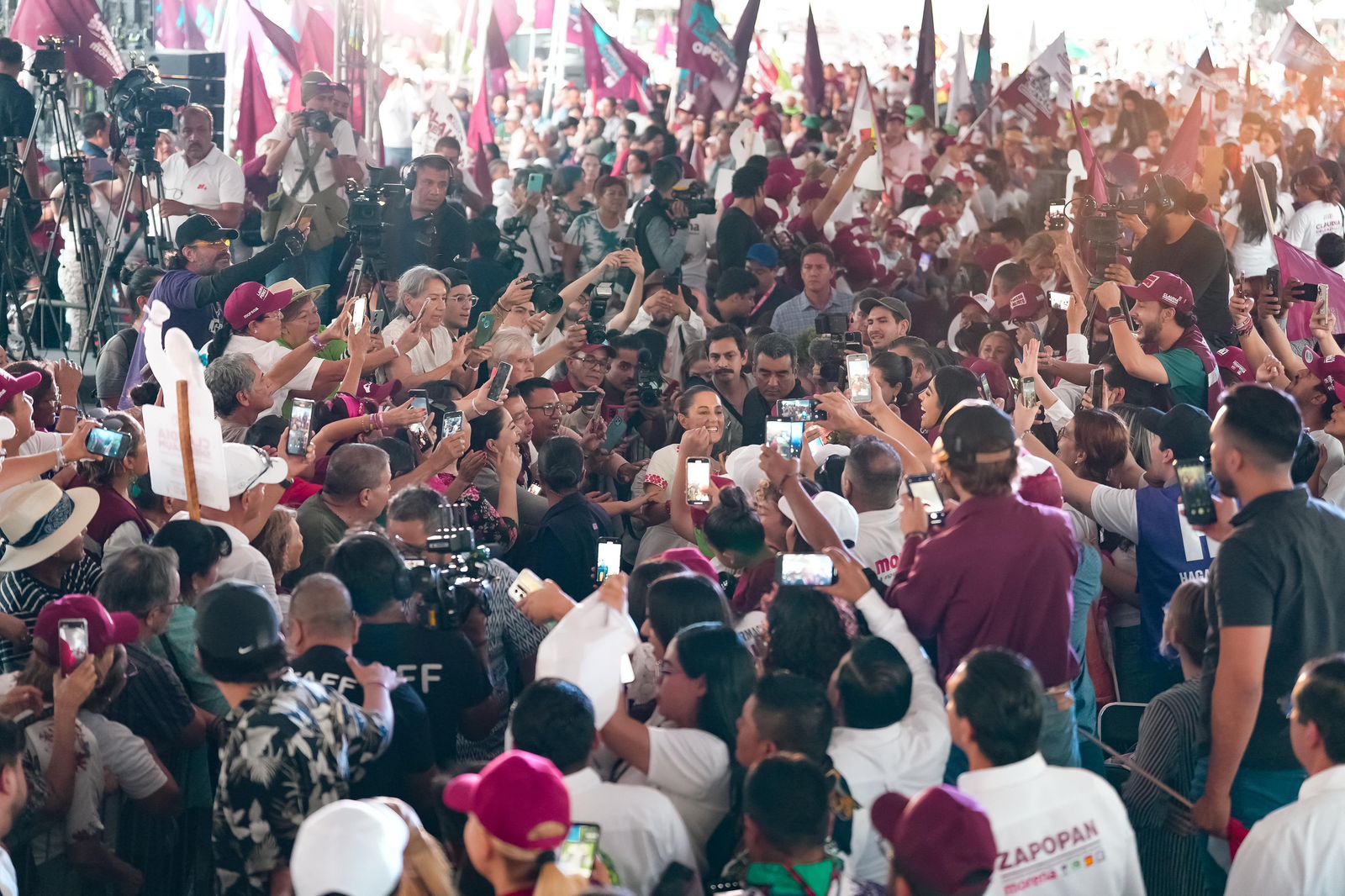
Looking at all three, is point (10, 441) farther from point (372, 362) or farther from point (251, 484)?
point (372, 362)

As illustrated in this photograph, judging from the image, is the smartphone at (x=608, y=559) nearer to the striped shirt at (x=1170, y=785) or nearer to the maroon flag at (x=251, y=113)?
the striped shirt at (x=1170, y=785)

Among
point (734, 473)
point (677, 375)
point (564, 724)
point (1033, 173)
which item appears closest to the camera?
point (564, 724)

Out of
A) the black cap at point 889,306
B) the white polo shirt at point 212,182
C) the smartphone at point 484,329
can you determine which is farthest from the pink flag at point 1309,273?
the white polo shirt at point 212,182

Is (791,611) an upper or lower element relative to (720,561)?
upper

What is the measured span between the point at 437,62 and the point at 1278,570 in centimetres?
2622

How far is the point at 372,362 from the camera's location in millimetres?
6496

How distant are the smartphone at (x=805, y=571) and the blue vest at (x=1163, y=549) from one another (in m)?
1.59

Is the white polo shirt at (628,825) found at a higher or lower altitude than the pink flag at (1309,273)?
lower

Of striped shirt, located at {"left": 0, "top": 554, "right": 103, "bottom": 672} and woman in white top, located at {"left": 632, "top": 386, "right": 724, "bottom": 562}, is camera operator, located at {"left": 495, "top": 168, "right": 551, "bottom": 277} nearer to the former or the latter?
woman in white top, located at {"left": 632, "top": 386, "right": 724, "bottom": 562}

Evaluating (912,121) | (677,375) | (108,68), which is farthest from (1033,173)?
(108,68)

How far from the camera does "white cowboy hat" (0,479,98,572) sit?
4.27 meters

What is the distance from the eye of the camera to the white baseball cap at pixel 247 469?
4660mm

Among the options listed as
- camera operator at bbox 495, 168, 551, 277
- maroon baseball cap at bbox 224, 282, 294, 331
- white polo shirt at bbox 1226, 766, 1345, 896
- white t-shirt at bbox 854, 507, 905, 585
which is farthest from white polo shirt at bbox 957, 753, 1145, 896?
camera operator at bbox 495, 168, 551, 277

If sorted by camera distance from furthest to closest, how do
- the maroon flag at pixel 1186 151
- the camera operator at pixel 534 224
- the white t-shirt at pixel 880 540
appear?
the maroon flag at pixel 1186 151 → the camera operator at pixel 534 224 → the white t-shirt at pixel 880 540
